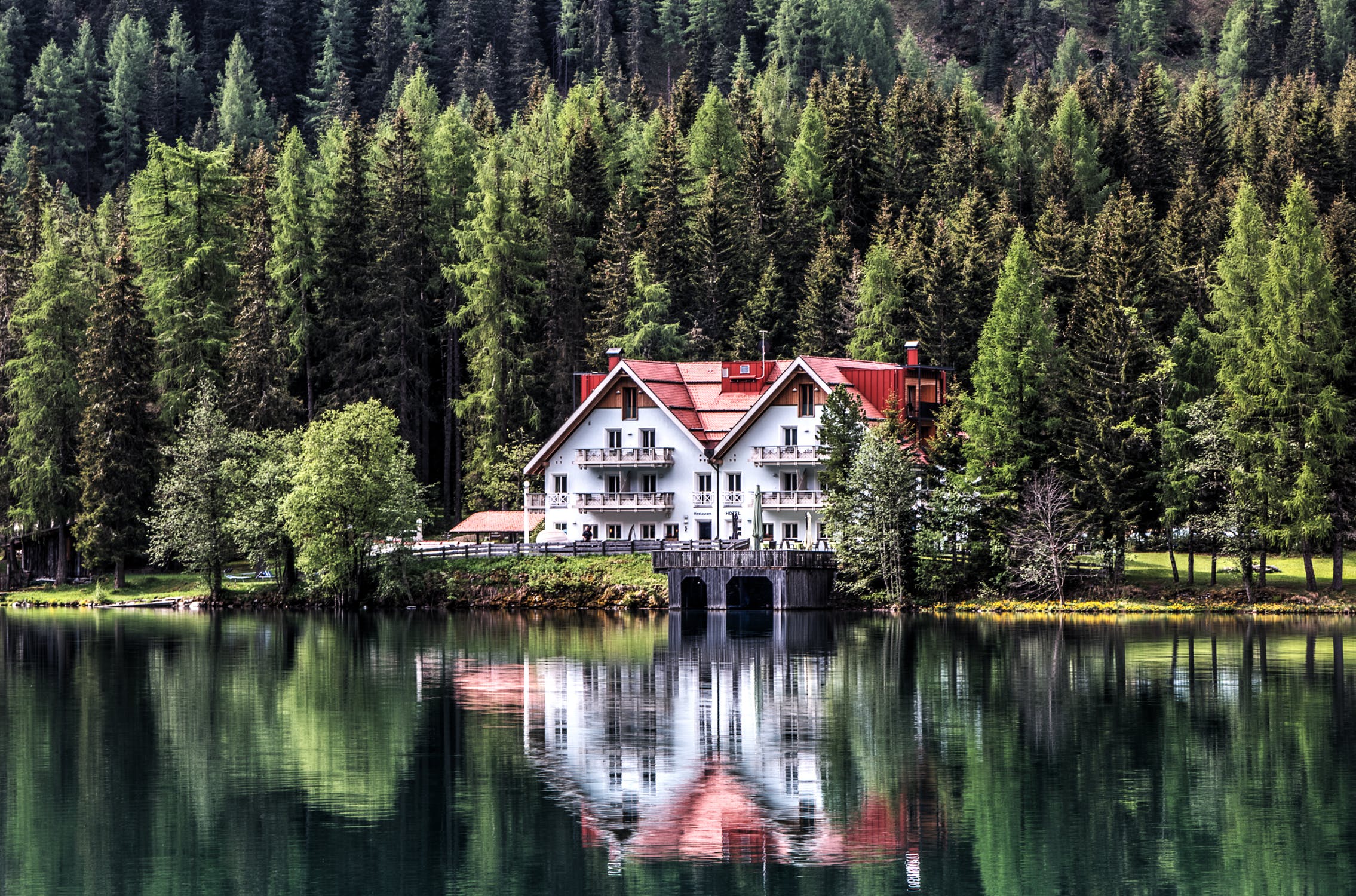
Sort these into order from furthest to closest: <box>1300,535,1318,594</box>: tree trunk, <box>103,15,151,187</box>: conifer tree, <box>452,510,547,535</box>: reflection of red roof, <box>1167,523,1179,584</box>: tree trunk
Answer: <box>103,15,151,187</box>: conifer tree → <box>452,510,547,535</box>: reflection of red roof → <box>1167,523,1179,584</box>: tree trunk → <box>1300,535,1318,594</box>: tree trunk

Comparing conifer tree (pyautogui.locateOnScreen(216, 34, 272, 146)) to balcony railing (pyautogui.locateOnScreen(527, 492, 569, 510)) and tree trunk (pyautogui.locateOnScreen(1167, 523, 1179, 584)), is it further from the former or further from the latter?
tree trunk (pyautogui.locateOnScreen(1167, 523, 1179, 584))

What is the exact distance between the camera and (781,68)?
19425 cm

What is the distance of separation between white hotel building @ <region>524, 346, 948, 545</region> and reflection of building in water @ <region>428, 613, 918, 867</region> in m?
29.5

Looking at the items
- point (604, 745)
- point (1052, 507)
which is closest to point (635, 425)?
point (1052, 507)

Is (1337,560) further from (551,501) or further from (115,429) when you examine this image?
(115,429)

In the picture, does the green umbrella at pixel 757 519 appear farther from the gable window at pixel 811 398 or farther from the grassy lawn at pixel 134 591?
the grassy lawn at pixel 134 591

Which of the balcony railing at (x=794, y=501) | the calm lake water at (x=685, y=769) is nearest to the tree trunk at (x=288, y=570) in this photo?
the balcony railing at (x=794, y=501)

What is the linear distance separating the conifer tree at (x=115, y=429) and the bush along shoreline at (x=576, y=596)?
360 centimetres

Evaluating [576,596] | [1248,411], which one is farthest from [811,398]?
[1248,411]

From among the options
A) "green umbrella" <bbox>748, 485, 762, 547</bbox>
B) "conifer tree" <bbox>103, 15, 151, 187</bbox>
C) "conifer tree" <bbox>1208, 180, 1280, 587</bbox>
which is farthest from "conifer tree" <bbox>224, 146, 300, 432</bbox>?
"conifer tree" <bbox>103, 15, 151, 187</bbox>

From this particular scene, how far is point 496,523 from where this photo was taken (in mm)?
94062

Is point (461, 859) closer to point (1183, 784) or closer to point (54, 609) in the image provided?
point (1183, 784)

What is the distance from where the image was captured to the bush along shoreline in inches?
3027

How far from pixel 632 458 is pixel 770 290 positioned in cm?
2026
